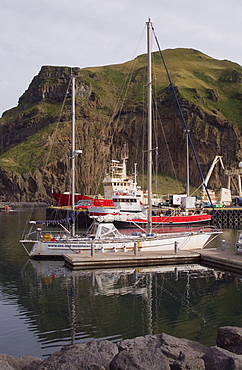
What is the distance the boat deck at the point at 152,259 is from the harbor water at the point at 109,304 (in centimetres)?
62

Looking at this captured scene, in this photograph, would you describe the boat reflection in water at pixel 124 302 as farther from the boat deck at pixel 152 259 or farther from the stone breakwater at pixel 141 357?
the stone breakwater at pixel 141 357

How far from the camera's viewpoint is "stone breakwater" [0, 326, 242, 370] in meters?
10.9

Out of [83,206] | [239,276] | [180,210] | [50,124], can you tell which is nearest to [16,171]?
[50,124]

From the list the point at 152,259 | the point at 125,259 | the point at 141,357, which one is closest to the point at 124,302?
the point at 125,259

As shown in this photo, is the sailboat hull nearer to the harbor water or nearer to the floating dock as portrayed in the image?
the floating dock

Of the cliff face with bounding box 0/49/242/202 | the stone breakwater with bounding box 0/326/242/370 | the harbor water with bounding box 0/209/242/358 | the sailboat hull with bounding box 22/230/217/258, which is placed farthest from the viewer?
the cliff face with bounding box 0/49/242/202

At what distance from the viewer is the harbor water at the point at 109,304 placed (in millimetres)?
17172

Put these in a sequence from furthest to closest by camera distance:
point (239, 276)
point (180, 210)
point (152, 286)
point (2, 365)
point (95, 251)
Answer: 1. point (180, 210)
2. point (95, 251)
3. point (239, 276)
4. point (152, 286)
5. point (2, 365)

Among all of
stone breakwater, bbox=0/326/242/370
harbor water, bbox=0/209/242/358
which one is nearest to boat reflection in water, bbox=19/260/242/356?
→ harbor water, bbox=0/209/242/358

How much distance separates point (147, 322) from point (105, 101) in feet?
585

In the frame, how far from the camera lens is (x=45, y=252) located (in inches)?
1331

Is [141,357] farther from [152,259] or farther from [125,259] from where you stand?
[152,259]

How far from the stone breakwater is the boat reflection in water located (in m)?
4.15

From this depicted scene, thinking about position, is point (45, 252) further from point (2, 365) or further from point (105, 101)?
point (105, 101)
